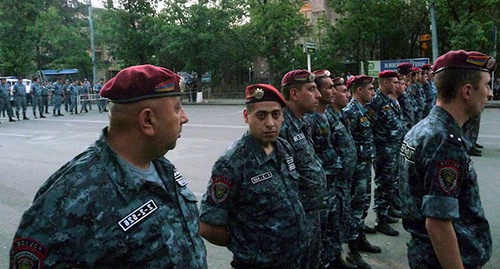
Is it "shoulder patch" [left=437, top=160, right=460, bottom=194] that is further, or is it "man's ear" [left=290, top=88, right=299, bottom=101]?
"man's ear" [left=290, top=88, right=299, bottom=101]

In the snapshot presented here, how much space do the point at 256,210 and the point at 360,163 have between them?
8.25 ft

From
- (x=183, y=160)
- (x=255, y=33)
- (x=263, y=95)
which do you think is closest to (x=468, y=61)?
(x=263, y=95)

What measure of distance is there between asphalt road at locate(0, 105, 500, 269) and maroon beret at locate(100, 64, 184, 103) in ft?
9.77

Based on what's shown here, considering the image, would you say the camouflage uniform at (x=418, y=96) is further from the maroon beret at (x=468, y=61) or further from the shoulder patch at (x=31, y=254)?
the shoulder patch at (x=31, y=254)

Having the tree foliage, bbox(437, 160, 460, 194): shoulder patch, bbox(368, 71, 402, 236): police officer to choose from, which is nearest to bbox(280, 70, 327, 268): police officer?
bbox(437, 160, 460, 194): shoulder patch

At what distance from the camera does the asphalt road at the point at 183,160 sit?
4.70 meters

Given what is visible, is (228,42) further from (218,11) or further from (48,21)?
(48,21)

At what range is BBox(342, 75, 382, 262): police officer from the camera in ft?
15.2

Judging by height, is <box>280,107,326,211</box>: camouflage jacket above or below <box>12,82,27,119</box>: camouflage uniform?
below

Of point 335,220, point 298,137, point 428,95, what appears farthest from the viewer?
point 428,95

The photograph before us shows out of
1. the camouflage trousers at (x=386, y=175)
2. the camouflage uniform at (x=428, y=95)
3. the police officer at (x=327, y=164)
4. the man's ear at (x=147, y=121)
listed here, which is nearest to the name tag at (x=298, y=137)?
the police officer at (x=327, y=164)

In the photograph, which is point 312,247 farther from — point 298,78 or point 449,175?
point 298,78

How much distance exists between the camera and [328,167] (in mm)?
4188

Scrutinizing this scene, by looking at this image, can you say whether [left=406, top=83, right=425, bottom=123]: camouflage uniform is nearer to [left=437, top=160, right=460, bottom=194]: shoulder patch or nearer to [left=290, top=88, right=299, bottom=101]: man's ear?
[left=290, top=88, right=299, bottom=101]: man's ear
